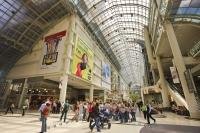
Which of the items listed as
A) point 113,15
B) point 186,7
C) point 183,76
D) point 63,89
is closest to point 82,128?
point 63,89

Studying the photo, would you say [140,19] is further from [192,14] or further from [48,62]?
[48,62]

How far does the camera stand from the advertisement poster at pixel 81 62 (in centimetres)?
2859

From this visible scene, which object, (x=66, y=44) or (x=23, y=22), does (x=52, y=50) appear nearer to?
(x=66, y=44)

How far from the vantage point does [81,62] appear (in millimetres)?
30719

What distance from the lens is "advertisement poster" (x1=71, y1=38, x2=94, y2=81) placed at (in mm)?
28589

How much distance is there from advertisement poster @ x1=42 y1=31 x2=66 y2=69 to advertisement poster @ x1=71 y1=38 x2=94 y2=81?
9.35 feet

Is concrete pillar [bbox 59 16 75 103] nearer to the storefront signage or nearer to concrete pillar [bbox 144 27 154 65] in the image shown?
the storefront signage

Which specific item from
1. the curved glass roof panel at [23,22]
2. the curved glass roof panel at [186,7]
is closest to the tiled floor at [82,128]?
the curved glass roof panel at [186,7]

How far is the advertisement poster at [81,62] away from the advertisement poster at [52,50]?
9.35 feet

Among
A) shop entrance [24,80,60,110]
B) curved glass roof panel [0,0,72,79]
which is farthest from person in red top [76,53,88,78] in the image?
curved glass roof panel [0,0,72,79]

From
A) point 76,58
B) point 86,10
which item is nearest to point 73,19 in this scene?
point 86,10

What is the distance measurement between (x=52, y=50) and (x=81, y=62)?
5.73 m

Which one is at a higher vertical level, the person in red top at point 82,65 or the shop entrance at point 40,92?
the person in red top at point 82,65

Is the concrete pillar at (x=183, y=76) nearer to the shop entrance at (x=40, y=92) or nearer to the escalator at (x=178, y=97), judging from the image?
the escalator at (x=178, y=97)
